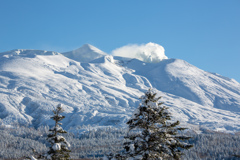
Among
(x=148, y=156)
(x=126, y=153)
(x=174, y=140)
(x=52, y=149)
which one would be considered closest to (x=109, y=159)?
(x=126, y=153)

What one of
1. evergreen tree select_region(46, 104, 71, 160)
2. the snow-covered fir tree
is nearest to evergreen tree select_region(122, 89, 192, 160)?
the snow-covered fir tree

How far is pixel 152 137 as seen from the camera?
69.6 feet

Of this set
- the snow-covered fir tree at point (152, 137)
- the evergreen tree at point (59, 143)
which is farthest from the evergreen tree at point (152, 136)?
the evergreen tree at point (59, 143)

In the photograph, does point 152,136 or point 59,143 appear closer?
point 152,136

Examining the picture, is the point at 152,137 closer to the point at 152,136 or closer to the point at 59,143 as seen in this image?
the point at 152,136

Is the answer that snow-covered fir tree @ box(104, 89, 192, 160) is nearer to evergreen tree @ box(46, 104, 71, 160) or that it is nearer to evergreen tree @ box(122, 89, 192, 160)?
evergreen tree @ box(122, 89, 192, 160)

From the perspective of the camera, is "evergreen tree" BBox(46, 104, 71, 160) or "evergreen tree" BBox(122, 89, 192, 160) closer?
"evergreen tree" BBox(122, 89, 192, 160)

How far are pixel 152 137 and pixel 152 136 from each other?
73mm

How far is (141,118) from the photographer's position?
2188cm

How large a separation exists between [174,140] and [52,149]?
11.3 meters

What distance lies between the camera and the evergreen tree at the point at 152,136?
20688 mm

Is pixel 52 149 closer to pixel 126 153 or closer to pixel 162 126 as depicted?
pixel 126 153

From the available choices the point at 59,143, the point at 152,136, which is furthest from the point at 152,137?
the point at 59,143

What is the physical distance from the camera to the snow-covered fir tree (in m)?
20.6
